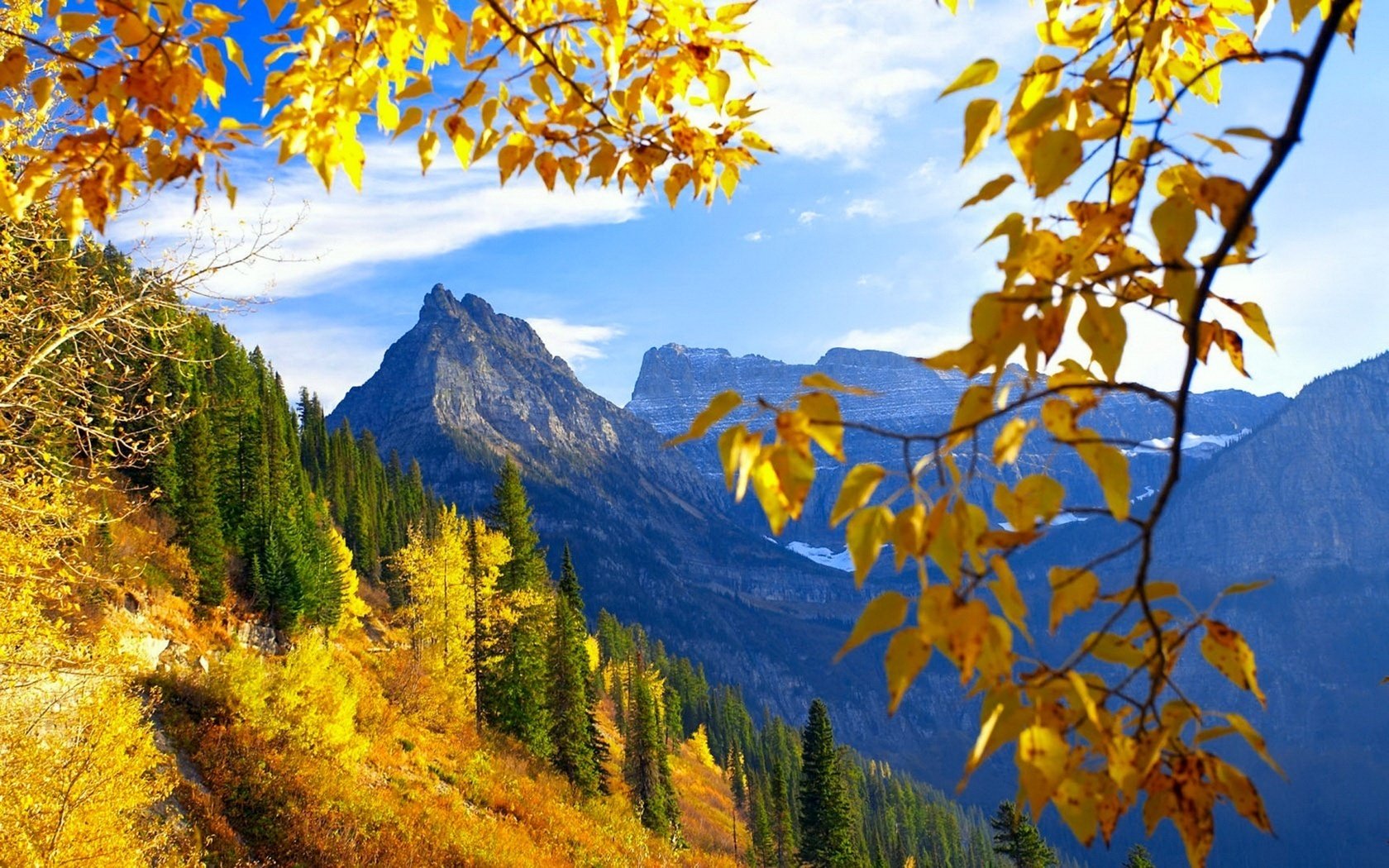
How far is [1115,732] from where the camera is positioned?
1244mm

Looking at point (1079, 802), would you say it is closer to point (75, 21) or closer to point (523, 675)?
point (75, 21)

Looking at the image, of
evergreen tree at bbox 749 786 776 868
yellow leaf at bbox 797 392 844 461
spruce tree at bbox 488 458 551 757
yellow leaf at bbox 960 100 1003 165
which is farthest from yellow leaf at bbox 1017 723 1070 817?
evergreen tree at bbox 749 786 776 868

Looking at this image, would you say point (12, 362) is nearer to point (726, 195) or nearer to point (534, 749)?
point (726, 195)

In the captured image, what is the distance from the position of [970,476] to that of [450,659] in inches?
1095

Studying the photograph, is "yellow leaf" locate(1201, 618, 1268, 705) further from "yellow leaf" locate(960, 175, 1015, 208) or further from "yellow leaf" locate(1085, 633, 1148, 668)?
"yellow leaf" locate(960, 175, 1015, 208)

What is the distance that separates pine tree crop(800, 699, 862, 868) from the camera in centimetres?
3828

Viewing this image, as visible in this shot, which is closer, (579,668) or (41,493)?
(41,493)

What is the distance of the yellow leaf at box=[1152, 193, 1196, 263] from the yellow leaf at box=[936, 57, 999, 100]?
1.18 ft

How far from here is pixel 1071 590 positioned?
129 centimetres

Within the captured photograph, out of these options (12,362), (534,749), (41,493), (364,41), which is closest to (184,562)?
(534,749)

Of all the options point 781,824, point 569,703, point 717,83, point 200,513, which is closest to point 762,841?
point 781,824

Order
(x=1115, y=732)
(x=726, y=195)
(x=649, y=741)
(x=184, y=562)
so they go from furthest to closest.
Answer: (x=649, y=741)
(x=184, y=562)
(x=726, y=195)
(x=1115, y=732)

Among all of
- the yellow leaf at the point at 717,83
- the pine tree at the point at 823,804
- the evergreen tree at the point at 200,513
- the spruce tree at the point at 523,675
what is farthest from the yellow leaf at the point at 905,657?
the pine tree at the point at 823,804

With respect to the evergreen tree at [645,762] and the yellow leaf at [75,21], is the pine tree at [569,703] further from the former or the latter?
the yellow leaf at [75,21]
